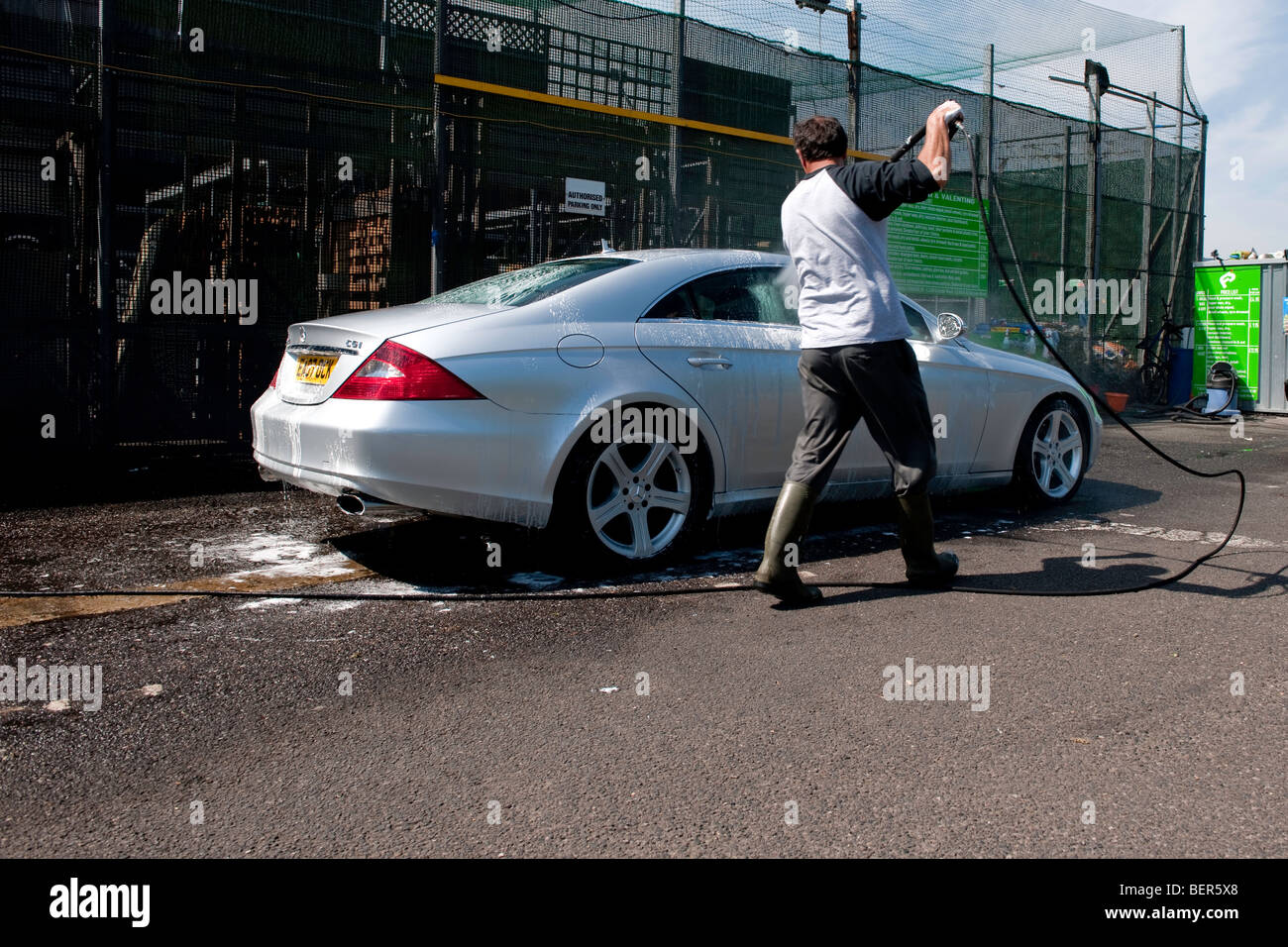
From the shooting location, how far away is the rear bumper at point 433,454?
4.40 meters

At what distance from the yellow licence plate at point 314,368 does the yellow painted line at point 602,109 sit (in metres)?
4.64

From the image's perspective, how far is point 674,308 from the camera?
5238 millimetres

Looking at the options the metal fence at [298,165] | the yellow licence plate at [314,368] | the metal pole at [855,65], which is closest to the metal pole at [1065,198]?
the metal pole at [855,65]

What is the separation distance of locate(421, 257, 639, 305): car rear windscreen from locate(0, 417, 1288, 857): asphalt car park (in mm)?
1170

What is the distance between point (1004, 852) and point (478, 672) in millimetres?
1763

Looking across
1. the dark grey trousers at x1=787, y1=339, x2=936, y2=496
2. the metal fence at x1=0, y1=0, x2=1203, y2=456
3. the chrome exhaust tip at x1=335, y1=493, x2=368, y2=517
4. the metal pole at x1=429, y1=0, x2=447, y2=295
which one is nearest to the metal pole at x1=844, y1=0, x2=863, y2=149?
the metal fence at x1=0, y1=0, x2=1203, y2=456

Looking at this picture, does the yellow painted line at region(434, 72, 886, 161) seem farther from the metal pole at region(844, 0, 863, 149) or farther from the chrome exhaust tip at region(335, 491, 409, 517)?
the chrome exhaust tip at region(335, 491, 409, 517)

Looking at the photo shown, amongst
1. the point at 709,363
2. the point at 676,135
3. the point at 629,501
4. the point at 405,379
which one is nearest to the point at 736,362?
the point at 709,363

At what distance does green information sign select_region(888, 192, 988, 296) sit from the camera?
12758 mm

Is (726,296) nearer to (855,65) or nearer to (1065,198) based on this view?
(855,65)

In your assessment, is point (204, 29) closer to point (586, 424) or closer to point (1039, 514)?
point (586, 424)

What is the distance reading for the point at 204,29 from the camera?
25.8 ft

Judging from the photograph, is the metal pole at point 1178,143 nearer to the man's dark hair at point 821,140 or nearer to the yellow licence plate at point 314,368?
the man's dark hair at point 821,140
